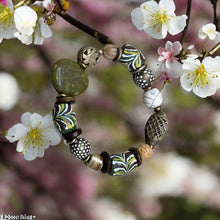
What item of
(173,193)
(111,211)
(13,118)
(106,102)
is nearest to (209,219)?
(173,193)

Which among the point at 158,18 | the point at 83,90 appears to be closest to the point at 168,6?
the point at 158,18

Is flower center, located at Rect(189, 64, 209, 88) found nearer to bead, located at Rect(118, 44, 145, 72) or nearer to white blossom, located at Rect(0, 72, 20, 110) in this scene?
bead, located at Rect(118, 44, 145, 72)

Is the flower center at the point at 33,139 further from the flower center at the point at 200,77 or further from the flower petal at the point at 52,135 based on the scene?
the flower center at the point at 200,77

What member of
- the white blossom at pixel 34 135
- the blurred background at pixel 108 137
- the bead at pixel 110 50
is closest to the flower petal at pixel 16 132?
the white blossom at pixel 34 135

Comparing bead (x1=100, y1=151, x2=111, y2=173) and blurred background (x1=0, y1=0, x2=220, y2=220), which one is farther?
blurred background (x1=0, y1=0, x2=220, y2=220)

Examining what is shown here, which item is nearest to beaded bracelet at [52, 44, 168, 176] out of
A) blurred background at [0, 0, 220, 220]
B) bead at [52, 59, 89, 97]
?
bead at [52, 59, 89, 97]

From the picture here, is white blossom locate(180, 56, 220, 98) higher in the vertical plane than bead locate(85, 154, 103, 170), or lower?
higher

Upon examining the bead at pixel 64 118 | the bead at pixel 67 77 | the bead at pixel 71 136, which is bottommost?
the bead at pixel 71 136

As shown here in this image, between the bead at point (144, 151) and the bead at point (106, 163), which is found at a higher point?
the bead at point (144, 151)

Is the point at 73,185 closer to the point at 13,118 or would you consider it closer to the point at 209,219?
the point at 13,118
